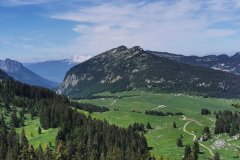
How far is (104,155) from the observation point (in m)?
189

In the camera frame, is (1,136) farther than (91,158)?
Yes

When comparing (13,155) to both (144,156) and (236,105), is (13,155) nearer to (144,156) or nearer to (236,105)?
(144,156)

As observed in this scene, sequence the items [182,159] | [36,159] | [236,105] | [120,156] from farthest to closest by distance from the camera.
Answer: [182,159], [120,156], [36,159], [236,105]

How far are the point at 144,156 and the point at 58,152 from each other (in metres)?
34.5

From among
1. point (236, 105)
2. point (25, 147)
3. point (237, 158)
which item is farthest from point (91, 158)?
point (236, 105)

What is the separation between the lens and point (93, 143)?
654 feet

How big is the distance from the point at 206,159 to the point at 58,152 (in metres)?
64.1

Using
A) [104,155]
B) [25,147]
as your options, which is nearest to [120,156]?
[104,155]

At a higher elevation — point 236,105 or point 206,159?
point 236,105

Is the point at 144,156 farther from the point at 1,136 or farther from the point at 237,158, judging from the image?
the point at 1,136

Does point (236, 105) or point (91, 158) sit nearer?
point (236, 105)

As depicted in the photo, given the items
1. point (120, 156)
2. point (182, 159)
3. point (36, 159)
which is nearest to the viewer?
point (36, 159)

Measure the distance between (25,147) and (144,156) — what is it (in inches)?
1855

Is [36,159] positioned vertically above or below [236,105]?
below
